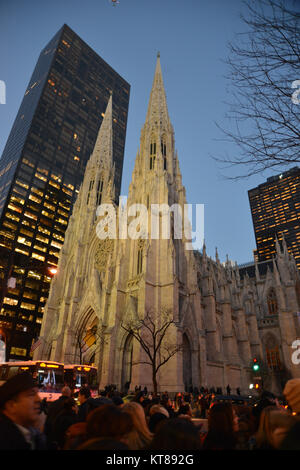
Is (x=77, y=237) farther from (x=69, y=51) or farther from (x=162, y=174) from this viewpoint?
(x=69, y=51)

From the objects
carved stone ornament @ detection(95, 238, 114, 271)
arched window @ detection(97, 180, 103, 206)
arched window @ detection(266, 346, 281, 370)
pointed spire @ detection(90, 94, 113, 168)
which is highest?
pointed spire @ detection(90, 94, 113, 168)

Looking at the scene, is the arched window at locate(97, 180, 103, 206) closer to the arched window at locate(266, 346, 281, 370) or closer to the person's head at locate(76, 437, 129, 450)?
the arched window at locate(266, 346, 281, 370)

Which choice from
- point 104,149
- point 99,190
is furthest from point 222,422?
point 104,149

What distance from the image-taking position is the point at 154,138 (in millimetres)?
45344

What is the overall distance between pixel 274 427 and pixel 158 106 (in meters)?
52.3

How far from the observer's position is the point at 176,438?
2.32 metres

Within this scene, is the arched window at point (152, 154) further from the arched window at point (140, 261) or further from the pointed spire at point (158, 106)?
the arched window at point (140, 261)

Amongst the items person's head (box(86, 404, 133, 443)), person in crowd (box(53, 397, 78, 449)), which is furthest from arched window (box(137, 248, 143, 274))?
person's head (box(86, 404, 133, 443))

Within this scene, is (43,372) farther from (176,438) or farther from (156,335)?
(176,438)

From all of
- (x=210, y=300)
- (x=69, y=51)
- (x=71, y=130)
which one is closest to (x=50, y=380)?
Answer: (x=210, y=300)

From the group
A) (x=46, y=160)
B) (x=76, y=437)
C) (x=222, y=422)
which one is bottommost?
(x=76, y=437)

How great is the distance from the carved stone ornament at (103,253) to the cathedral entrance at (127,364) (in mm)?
12878

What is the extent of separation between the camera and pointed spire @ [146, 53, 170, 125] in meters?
47.3

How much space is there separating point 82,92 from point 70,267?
87.5 metres
